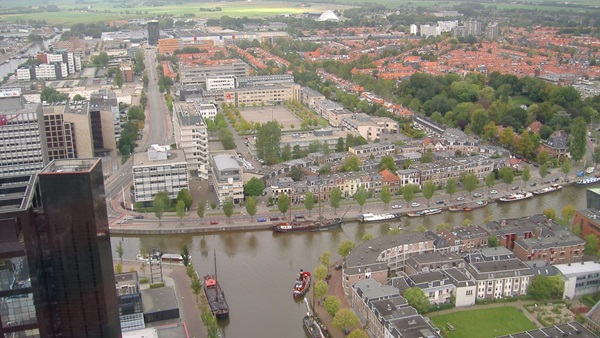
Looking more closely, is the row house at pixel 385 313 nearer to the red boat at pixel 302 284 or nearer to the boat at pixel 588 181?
the red boat at pixel 302 284

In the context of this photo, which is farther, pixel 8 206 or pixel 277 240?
pixel 277 240

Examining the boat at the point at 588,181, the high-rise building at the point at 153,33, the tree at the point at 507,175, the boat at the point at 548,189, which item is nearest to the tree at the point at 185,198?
the tree at the point at 507,175

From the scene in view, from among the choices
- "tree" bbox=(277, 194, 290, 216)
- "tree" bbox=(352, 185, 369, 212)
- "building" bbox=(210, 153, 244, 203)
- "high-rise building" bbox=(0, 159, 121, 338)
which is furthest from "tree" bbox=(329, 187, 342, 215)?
"high-rise building" bbox=(0, 159, 121, 338)

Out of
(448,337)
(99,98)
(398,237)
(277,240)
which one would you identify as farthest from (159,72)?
(448,337)

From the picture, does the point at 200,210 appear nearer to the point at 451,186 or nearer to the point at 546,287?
the point at 451,186

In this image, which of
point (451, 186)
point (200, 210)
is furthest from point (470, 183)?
point (200, 210)

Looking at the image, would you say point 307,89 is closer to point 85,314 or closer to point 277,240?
point 277,240
